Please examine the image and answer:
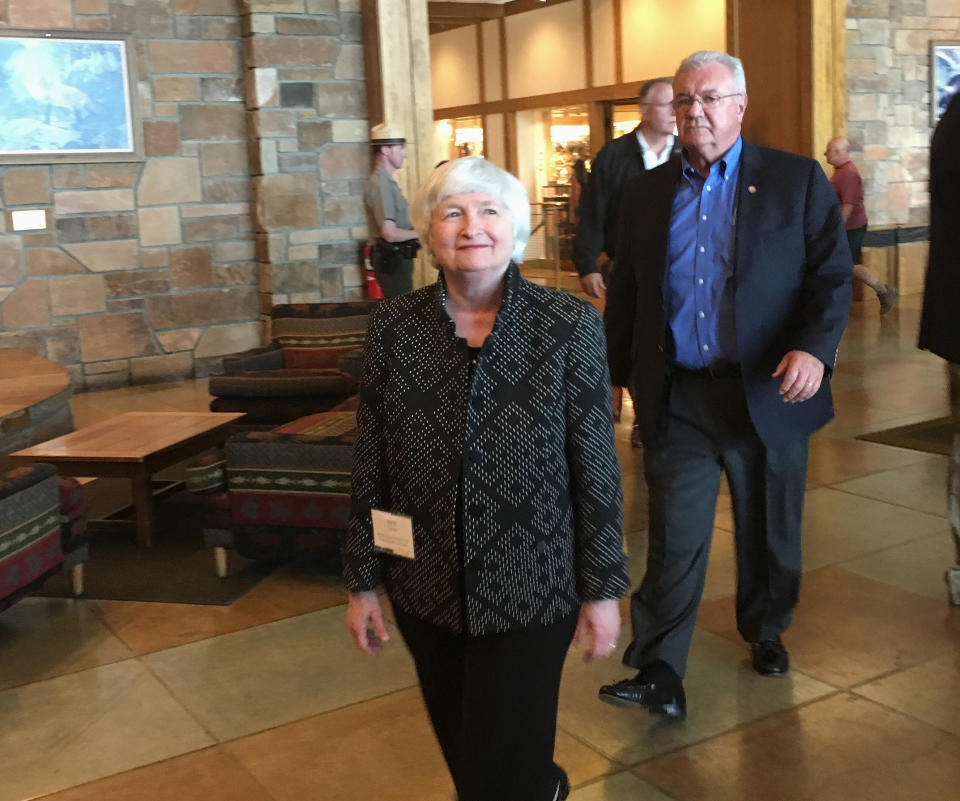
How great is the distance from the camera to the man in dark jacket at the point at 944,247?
339 centimetres

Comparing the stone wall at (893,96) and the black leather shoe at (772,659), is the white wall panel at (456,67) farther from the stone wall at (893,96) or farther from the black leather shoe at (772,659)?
the black leather shoe at (772,659)

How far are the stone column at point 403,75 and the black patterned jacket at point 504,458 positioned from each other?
7394 mm

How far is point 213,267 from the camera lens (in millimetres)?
9453

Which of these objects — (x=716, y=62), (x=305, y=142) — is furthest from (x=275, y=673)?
(x=305, y=142)

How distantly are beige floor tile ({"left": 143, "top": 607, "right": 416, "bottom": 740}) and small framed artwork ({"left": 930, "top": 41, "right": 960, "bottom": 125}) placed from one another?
35.0 feet

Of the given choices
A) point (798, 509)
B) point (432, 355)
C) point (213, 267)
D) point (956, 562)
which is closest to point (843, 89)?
point (213, 267)

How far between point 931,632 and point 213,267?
6.97 m

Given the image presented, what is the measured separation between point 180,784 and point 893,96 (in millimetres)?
11141

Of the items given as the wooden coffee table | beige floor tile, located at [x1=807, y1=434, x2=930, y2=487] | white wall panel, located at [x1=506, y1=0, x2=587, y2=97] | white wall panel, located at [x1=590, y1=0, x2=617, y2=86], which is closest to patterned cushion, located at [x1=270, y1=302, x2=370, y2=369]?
the wooden coffee table

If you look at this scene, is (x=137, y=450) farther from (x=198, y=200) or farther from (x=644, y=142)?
(x=198, y=200)

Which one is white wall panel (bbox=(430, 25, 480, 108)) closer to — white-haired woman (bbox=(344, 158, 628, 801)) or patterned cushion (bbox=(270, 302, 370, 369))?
patterned cushion (bbox=(270, 302, 370, 369))

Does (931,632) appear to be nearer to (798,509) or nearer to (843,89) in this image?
(798,509)

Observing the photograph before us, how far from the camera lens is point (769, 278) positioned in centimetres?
297

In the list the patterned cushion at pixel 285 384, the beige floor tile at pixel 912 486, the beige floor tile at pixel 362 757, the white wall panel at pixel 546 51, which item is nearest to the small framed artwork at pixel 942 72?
the white wall panel at pixel 546 51
